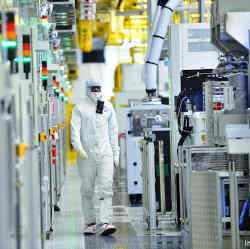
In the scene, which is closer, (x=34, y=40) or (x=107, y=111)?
(x=34, y=40)

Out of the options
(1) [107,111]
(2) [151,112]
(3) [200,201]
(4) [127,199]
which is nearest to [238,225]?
(3) [200,201]

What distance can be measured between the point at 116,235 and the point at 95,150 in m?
0.97

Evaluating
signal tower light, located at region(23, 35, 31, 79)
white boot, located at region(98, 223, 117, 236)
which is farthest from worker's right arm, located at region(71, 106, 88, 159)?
signal tower light, located at region(23, 35, 31, 79)

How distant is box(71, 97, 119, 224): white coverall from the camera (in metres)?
7.02

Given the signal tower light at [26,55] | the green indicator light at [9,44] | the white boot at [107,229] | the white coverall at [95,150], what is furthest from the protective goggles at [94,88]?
the green indicator light at [9,44]

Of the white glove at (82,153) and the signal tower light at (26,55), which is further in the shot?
the white glove at (82,153)

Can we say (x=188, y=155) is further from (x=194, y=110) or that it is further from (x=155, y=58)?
(x=155, y=58)

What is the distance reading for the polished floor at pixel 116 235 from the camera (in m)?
6.49

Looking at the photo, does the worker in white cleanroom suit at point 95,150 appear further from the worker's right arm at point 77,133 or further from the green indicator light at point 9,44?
the green indicator light at point 9,44

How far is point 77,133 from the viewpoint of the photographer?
23.0ft

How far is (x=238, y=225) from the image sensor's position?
494cm

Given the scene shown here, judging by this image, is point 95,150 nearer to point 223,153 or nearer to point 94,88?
point 94,88

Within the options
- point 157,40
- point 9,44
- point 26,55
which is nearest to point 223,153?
point 26,55

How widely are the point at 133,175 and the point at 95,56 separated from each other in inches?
596
